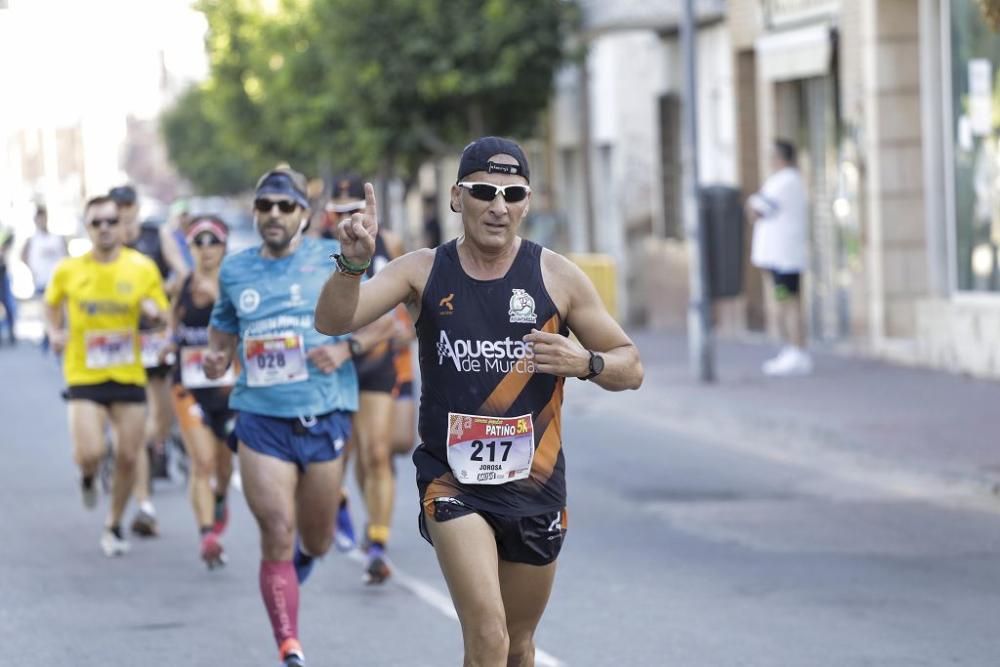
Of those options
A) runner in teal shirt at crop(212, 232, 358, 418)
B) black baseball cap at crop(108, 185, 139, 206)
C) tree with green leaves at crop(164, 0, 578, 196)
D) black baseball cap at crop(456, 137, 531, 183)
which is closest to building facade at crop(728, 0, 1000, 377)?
tree with green leaves at crop(164, 0, 578, 196)

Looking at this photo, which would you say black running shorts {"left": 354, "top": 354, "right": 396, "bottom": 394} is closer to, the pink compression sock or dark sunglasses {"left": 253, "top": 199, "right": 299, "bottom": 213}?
dark sunglasses {"left": 253, "top": 199, "right": 299, "bottom": 213}

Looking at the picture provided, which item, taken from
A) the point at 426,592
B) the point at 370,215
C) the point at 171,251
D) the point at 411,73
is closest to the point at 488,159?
the point at 370,215

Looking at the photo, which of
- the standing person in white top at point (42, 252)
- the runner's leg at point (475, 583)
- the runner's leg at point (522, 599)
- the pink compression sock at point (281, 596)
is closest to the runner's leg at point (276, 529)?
the pink compression sock at point (281, 596)

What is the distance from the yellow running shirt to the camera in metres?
10.9

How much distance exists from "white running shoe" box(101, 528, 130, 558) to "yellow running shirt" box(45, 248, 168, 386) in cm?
81

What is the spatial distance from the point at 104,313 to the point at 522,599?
5468mm

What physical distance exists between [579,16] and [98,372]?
19137 millimetres

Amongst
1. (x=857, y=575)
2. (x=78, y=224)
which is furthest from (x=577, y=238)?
(x=78, y=224)

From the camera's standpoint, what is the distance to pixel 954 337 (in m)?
18.5

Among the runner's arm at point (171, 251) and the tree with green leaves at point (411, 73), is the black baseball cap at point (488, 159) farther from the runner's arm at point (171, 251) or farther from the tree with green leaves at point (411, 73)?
the tree with green leaves at point (411, 73)

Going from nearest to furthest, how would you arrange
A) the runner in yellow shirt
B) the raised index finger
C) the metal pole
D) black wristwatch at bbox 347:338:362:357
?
the raised index finger → black wristwatch at bbox 347:338:362:357 → the runner in yellow shirt → the metal pole

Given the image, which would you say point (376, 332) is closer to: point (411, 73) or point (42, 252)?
point (42, 252)

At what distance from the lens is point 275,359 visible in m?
8.16

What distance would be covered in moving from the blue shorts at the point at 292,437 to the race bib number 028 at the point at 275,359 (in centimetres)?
16
